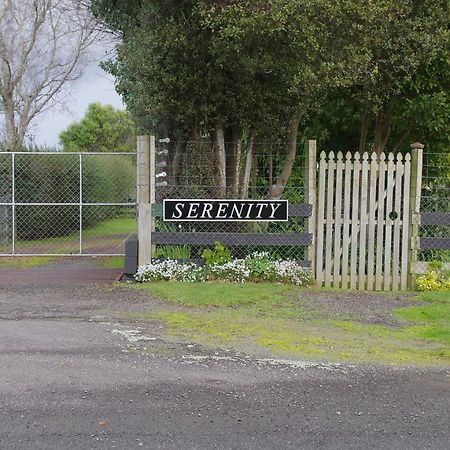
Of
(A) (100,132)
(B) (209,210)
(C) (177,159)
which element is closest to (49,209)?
(C) (177,159)

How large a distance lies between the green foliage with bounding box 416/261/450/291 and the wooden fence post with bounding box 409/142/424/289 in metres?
0.14

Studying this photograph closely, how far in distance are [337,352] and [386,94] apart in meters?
7.28

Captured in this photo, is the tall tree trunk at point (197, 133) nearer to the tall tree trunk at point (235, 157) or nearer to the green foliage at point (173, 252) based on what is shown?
the tall tree trunk at point (235, 157)

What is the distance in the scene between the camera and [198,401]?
4848 millimetres

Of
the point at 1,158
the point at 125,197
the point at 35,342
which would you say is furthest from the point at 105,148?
the point at 35,342

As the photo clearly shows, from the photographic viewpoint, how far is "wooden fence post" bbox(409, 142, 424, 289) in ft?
33.3

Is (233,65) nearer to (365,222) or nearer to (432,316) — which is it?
(365,222)

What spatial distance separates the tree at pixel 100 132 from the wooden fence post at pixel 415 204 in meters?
30.0

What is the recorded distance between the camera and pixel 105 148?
40500 mm

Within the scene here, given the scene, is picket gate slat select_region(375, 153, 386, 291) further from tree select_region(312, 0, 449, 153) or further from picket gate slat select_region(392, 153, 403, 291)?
tree select_region(312, 0, 449, 153)

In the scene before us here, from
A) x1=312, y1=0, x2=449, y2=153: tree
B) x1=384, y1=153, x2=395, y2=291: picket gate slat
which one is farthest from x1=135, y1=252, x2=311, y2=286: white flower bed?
x1=312, y1=0, x2=449, y2=153: tree

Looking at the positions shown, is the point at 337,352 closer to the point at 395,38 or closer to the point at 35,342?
the point at 35,342

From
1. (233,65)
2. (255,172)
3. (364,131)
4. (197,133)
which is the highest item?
(233,65)

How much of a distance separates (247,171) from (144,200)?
6.95 feet
